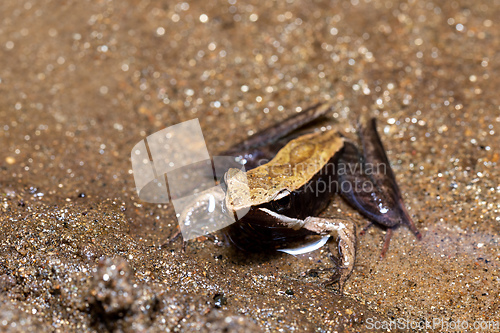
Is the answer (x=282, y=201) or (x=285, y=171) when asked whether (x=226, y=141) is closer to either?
(x=285, y=171)

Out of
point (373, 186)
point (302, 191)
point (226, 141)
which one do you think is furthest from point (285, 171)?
point (226, 141)

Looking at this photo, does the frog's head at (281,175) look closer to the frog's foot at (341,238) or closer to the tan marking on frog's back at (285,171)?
the tan marking on frog's back at (285,171)

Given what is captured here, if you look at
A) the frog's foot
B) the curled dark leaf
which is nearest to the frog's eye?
the frog's foot

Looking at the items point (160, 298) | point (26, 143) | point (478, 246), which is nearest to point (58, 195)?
point (26, 143)

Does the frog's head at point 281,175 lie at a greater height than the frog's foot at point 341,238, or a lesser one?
greater

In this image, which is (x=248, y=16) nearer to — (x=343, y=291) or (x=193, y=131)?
(x=193, y=131)

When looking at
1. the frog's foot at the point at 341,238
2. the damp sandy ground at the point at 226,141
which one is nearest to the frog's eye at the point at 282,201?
the frog's foot at the point at 341,238
